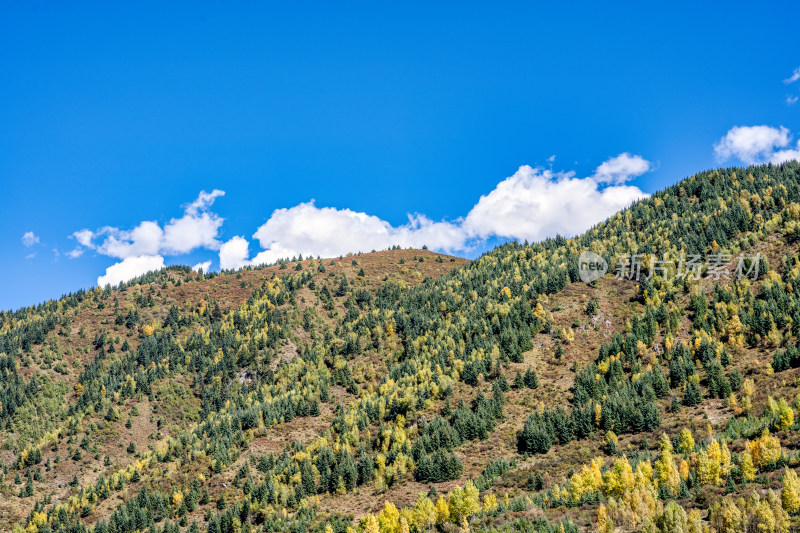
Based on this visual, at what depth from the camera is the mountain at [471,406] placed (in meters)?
90.6

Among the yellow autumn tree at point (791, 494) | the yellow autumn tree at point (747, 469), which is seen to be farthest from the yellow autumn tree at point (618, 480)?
the yellow autumn tree at point (791, 494)

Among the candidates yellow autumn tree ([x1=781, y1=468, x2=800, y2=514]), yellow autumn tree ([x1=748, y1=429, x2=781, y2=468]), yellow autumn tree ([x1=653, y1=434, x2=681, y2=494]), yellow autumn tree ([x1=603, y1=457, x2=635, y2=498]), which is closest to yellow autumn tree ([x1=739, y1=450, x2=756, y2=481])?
yellow autumn tree ([x1=748, y1=429, x2=781, y2=468])

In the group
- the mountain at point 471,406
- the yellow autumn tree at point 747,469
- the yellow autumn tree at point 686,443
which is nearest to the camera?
the yellow autumn tree at point 747,469

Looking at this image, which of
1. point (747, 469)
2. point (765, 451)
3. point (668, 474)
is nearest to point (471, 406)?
point (668, 474)

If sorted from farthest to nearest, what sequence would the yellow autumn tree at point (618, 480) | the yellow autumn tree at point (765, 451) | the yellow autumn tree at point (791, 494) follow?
the yellow autumn tree at point (765, 451), the yellow autumn tree at point (618, 480), the yellow autumn tree at point (791, 494)

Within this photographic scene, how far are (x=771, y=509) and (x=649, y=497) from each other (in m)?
14.1

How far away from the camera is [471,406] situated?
134 meters

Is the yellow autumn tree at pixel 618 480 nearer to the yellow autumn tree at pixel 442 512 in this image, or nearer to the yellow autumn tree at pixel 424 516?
the yellow autumn tree at pixel 442 512

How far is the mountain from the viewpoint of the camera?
90625 millimetres

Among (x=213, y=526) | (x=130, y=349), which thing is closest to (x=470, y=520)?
(x=213, y=526)

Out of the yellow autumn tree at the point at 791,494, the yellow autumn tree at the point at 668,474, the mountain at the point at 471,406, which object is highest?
the mountain at the point at 471,406

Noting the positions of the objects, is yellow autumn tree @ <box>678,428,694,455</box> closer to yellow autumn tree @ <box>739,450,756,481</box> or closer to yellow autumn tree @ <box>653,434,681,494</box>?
yellow autumn tree @ <box>653,434,681,494</box>

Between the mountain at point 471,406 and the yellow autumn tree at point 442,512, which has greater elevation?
the mountain at point 471,406

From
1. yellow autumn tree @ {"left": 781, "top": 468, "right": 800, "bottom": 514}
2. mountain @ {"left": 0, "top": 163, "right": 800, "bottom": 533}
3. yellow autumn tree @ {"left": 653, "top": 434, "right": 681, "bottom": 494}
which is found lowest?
yellow autumn tree @ {"left": 781, "top": 468, "right": 800, "bottom": 514}
